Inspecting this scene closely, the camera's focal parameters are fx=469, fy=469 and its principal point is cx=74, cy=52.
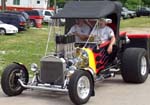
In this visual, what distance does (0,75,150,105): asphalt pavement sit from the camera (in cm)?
924

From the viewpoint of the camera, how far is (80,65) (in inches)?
392

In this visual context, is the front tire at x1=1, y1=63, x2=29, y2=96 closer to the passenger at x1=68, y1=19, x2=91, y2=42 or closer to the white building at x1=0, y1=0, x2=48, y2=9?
the passenger at x1=68, y1=19, x2=91, y2=42

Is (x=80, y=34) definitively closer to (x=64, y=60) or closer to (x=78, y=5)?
(x=78, y=5)

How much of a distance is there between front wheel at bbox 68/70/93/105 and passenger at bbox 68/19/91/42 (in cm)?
203

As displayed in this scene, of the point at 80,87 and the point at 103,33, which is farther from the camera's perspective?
the point at 103,33

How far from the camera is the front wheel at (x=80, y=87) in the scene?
8.76 metres

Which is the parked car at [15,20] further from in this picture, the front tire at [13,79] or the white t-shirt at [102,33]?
the front tire at [13,79]

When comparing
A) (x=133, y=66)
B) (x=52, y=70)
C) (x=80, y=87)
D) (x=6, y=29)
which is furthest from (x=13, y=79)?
(x=6, y=29)

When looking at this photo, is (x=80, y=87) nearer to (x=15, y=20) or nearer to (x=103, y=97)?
(x=103, y=97)

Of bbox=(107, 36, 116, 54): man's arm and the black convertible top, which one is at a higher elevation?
the black convertible top

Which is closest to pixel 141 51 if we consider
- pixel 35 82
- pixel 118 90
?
pixel 118 90

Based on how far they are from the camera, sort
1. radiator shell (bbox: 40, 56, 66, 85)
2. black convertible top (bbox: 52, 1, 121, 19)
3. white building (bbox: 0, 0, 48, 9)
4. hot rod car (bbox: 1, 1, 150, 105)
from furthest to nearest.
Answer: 1. white building (bbox: 0, 0, 48, 9)
2. black convertible top (bbox: 52, 1, 121, 19)
3. radiator shell (bbox: 40, 56, 66, 85)
4. hot rod car (bbox: 1, 1, 150, 105)

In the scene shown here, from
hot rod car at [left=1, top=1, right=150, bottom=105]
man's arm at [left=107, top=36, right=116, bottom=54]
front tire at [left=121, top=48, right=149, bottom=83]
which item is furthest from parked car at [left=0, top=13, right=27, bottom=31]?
man's arm at [left=107, top=36, right=116, bottom=54]

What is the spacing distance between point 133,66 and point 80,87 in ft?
8.35
